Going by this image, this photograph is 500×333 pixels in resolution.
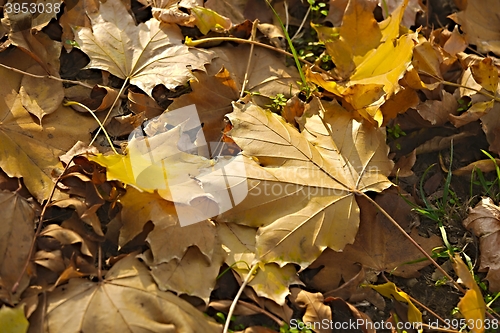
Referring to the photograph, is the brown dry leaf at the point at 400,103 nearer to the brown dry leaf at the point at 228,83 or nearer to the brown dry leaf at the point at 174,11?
the brown dry leaf at the point at 228,83

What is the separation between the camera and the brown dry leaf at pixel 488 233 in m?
1.37

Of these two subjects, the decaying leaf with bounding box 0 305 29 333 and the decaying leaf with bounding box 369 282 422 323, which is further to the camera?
the decaying leaf with bounding box 369 282 422 323

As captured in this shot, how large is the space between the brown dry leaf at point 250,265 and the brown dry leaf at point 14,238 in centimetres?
48

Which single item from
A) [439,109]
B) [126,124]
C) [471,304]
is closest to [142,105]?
[126,124]

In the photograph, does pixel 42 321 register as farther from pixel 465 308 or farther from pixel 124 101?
pixel 465 308

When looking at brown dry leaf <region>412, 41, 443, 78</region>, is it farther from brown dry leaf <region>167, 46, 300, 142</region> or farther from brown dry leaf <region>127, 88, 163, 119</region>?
brown dry leaf <region>127, 88, 163, 119</region>

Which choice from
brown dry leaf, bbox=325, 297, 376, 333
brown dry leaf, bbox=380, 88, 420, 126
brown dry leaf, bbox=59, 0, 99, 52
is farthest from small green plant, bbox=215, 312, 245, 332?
brown dry leaf, bbox=59, 0, 99, 52

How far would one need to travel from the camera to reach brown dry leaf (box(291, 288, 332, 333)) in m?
1.25

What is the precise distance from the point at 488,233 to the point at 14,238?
1296mm

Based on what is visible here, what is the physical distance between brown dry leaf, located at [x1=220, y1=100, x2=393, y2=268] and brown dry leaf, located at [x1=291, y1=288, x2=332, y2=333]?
0.09 m

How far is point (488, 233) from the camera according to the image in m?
1.42

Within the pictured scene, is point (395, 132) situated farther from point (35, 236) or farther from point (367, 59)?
point (35, 236)

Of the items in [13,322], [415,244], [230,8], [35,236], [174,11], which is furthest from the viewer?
[230,8]

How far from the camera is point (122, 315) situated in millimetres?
1132
